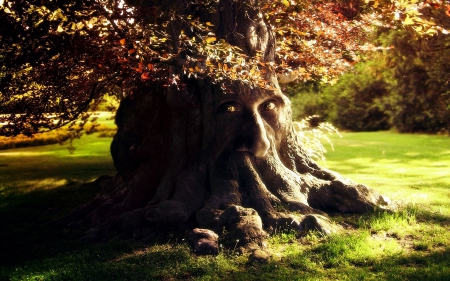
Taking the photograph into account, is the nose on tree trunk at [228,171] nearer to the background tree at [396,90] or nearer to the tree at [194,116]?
the tree at [194,116]

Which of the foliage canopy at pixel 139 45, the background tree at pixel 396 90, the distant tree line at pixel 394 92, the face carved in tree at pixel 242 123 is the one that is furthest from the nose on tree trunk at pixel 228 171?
the background tree at pixel 396 90

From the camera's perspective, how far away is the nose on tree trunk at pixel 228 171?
639cm

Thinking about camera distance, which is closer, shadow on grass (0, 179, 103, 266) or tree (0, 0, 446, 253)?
tree (0, 0, 446, 253)

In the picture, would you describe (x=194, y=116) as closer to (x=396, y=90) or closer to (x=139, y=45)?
(x=139, y=45)

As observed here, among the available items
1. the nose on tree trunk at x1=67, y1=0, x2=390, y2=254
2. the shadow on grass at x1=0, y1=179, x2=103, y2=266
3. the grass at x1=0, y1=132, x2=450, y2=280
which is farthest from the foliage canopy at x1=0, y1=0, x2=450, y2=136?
the grass at x1=0, y1=132, x2=450, y2=280

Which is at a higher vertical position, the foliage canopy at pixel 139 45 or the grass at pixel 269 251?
the foliage canopy at pixel 139 45

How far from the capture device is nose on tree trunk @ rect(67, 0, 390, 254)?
6395mm

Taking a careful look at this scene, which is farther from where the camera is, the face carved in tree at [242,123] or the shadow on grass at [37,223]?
the face carved in tree at [242,123]

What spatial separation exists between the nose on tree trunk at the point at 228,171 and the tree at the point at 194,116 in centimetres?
2

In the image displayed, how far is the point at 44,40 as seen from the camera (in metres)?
5.32

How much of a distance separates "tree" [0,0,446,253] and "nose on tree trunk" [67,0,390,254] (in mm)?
16

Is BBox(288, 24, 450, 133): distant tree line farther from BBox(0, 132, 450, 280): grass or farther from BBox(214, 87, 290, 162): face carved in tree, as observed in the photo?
BBox(214, 87, 290, 162): face carved in tree

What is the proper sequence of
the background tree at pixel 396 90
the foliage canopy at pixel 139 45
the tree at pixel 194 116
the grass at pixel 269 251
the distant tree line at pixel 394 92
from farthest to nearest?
the distant tree line at pixel 394 92
the background tree at pixel 396 90
the tree at pixel 194 116
the foliage canopy at pixel 139 45
the grass at pixel 269 251

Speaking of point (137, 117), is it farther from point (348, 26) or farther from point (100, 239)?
point (348, 26)
